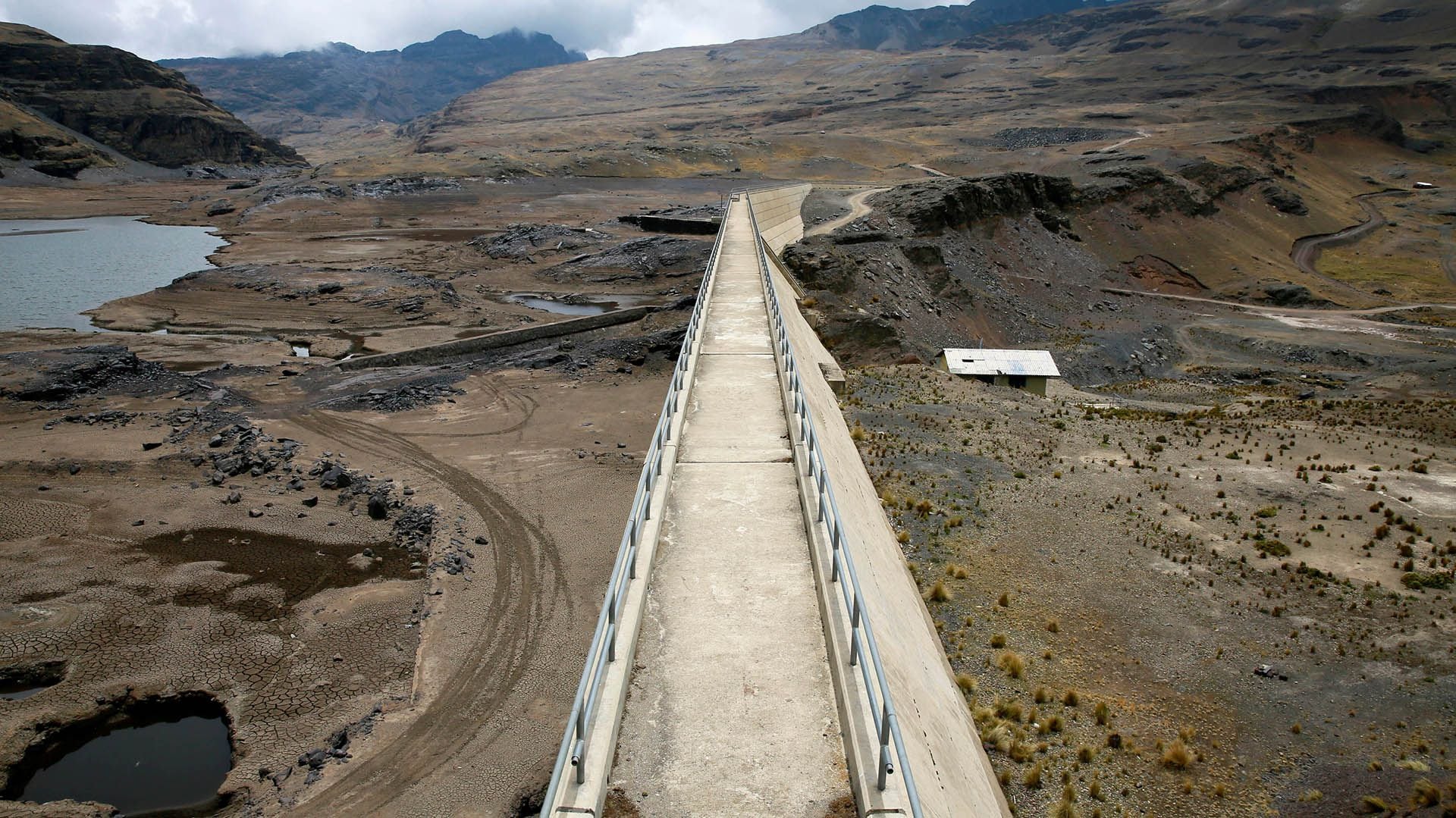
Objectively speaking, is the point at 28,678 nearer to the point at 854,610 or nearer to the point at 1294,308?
the point at 854,610

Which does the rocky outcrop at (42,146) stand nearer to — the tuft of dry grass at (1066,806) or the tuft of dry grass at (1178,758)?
the tuft of dry grass at (1066,806)

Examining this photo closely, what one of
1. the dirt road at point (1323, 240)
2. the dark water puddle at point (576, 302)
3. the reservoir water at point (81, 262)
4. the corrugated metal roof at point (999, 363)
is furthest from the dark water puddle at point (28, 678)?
the dirt road at point (1323, 240)

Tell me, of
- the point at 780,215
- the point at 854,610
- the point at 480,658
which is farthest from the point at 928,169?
the point at 854,610

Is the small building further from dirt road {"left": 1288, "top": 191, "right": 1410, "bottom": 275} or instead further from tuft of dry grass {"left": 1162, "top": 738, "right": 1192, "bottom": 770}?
dirt road {"left": 1288, "top": 191, "right": 1410, "bottom": 275}

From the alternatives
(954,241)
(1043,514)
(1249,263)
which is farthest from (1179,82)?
(1043,514)

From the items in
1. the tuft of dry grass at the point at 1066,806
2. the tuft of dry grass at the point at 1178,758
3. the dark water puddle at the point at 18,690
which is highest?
the tuft of dry grass at the point at 1178,758

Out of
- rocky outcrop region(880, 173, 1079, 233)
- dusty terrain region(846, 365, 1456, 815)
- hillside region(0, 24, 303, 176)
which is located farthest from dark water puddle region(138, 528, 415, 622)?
hillside region(0, 24, 303, 176)

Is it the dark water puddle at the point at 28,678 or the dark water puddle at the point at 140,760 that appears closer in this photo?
the dark water puddle at the point at 140,760
